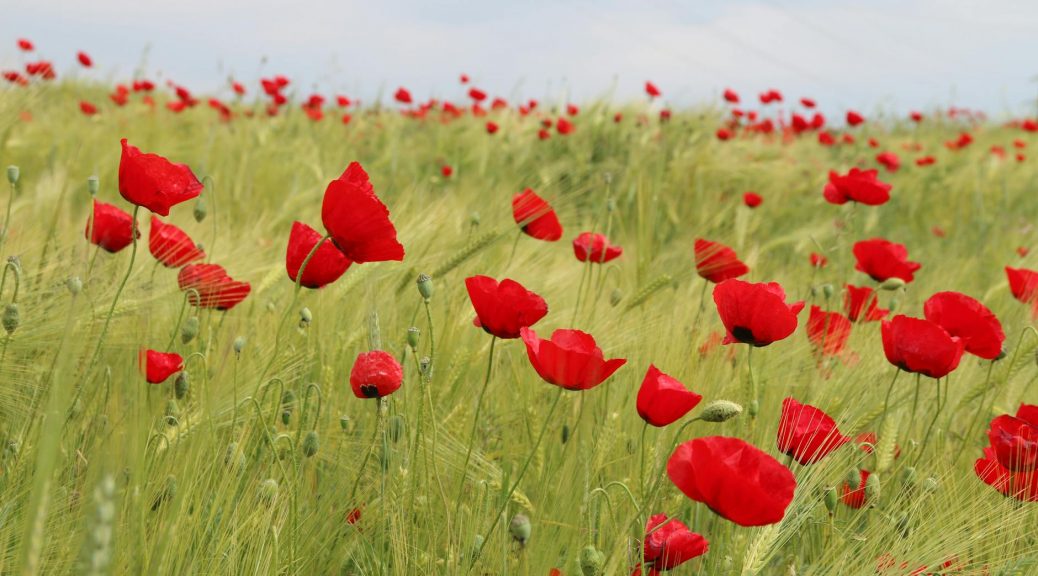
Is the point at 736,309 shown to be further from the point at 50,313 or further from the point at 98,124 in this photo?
the point at 98,124

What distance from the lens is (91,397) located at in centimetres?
123

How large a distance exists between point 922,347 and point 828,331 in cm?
39

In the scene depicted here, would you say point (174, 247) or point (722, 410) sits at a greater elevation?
point (722, 410)

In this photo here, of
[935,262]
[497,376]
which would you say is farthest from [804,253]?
[497,376]

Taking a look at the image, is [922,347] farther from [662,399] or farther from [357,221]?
[357,221]

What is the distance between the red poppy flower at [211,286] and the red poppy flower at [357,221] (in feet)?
0.93

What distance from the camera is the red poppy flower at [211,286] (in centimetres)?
123

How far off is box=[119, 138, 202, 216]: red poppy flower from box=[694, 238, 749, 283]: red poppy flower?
0.83 metres

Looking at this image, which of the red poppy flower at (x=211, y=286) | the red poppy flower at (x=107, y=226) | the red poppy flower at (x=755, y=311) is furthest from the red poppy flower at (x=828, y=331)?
the red poppy flower at (x=107, y=226)

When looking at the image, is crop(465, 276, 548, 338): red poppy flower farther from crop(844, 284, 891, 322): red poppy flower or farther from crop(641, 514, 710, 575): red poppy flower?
Answer: crop(844, 284, 891, 322): red poppy flower

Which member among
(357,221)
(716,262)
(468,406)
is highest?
(357,221)

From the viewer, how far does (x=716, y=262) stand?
1.56m

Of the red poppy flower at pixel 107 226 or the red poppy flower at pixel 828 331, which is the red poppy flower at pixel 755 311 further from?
the red poppy flower at pixel 107 226

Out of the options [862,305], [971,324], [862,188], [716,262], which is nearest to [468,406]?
[716,262]
